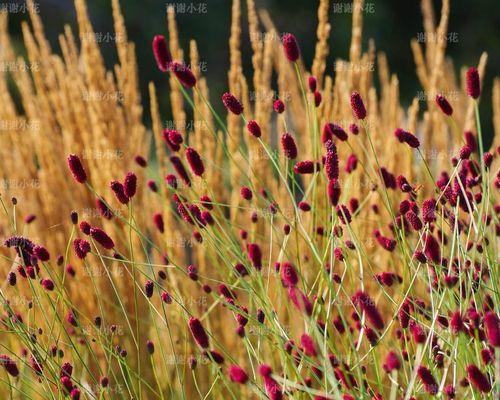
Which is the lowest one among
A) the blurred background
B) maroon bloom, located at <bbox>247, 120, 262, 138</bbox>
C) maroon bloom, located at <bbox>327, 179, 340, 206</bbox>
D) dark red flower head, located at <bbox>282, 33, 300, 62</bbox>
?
the blurred background

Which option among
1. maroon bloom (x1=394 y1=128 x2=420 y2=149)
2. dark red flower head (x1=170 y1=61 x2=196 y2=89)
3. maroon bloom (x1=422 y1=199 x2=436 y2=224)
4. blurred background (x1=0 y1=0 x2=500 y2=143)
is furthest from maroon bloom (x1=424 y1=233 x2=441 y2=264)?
blurred background (x1=0 y1=0 x2=500 y2=143)

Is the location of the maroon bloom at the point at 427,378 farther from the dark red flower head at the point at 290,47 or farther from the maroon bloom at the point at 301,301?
the dark red flower head at the point at 290,47

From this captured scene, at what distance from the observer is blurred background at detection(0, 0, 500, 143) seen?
26.1 feet

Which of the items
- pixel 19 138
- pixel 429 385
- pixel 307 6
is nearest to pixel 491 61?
pixel 307 6

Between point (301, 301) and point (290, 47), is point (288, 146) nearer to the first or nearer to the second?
point (290, 47)

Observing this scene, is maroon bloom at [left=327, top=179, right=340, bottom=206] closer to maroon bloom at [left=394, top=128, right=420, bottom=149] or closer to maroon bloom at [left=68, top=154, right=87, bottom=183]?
maroon bloom at [left=394, top=128, right=420, bottom=149]

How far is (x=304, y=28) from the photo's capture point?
8.34 metres

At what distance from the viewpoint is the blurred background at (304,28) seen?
313 inches

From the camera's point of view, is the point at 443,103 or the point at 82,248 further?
the point at 443,103

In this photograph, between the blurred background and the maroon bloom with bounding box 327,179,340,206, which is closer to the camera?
the maroon bloom with bounding box 327,179,340,206

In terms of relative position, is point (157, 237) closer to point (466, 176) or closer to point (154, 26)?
point (466, 176)

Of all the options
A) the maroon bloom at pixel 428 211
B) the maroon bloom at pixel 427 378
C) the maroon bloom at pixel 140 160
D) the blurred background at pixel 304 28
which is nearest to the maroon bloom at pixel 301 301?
the maroon bloom at pixel 427 378

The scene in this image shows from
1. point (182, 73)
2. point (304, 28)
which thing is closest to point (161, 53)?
point (182, 73)

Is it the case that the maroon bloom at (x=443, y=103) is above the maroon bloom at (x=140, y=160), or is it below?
above
